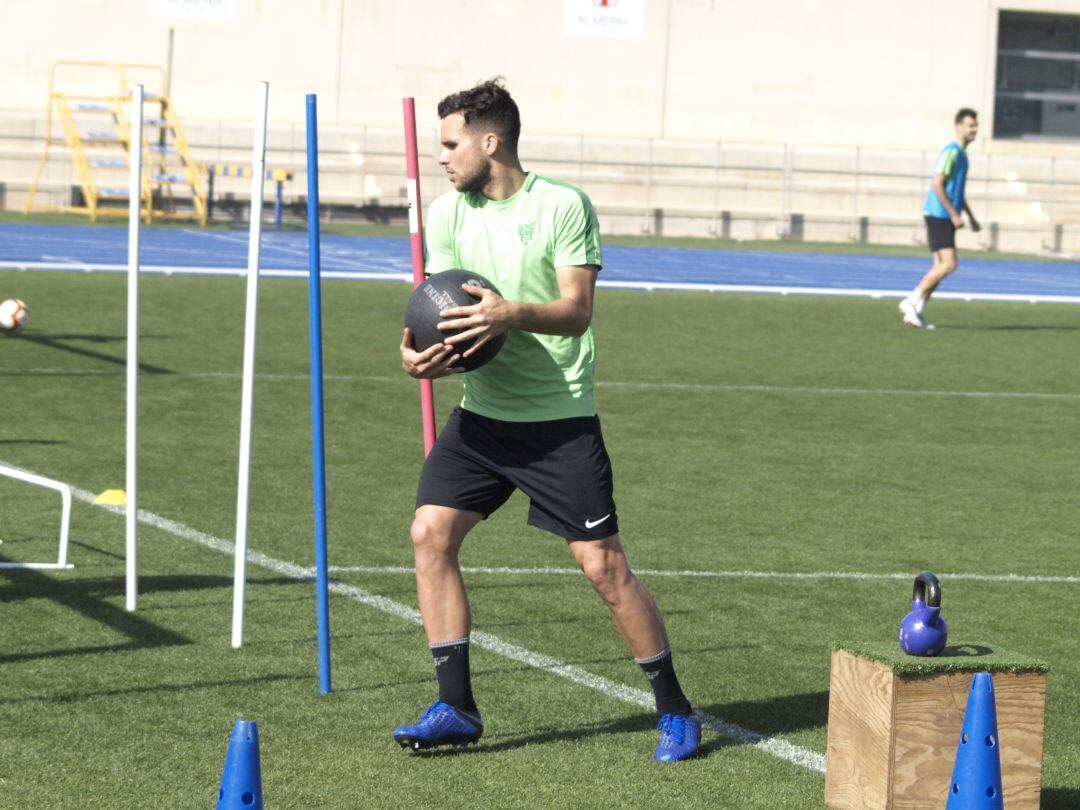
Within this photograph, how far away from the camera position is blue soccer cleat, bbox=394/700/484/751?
5.64 meters

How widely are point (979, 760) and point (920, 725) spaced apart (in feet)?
1.89

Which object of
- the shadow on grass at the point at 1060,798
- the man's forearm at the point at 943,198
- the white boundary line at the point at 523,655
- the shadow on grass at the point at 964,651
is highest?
the man's forearm at the point at 943,198

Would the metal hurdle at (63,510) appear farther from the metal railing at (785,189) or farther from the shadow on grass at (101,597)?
the metal railing at (785,189)

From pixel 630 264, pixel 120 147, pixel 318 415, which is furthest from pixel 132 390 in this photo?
pixel 120 147

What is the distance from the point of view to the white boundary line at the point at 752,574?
8352mm

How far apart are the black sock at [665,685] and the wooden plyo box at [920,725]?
0.71m

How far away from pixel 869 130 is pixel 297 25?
13.9 m

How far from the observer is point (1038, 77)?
159 feet

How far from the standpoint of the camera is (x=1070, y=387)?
639 inches

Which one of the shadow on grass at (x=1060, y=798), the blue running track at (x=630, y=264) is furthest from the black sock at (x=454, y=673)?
the blue running track at (x=630, y=264)

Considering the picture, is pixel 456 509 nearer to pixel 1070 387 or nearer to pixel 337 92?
pixel 1070 387

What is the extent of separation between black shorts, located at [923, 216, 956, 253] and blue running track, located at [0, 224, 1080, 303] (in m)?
5.84

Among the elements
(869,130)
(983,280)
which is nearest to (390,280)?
(983,280)

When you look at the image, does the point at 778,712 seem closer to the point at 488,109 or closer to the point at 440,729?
the point at 440,729
